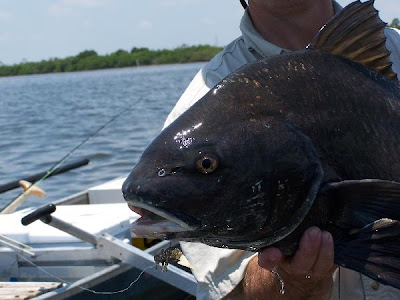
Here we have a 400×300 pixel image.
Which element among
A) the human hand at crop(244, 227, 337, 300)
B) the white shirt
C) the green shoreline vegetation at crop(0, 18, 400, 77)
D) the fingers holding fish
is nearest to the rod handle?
the white shirt

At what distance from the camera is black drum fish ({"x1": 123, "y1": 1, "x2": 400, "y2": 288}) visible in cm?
200

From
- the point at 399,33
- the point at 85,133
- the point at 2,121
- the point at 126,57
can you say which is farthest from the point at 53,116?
the point at 126,57

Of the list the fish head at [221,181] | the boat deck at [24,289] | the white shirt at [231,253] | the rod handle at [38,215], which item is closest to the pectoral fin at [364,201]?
the fish head at [221,181]

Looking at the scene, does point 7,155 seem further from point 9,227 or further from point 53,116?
point 9,227

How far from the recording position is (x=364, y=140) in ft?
7.41

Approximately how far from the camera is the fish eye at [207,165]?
2.03 metres

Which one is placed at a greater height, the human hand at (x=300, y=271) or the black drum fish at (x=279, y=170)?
the black drum fish at (x=279, y=170)

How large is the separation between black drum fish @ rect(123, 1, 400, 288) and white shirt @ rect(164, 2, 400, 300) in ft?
2.50

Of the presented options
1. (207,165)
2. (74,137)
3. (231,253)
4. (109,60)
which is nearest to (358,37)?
(207,165)

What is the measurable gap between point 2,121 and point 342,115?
25143 millimetres

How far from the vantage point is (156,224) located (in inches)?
76.8

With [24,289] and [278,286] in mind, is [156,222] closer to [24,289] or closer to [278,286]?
[278,286]

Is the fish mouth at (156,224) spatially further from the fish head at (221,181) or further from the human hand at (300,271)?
the human hand at (300,271)

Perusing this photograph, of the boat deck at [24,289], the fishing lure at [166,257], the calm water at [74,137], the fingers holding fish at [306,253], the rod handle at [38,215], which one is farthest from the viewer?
the calm water at [74,137]
